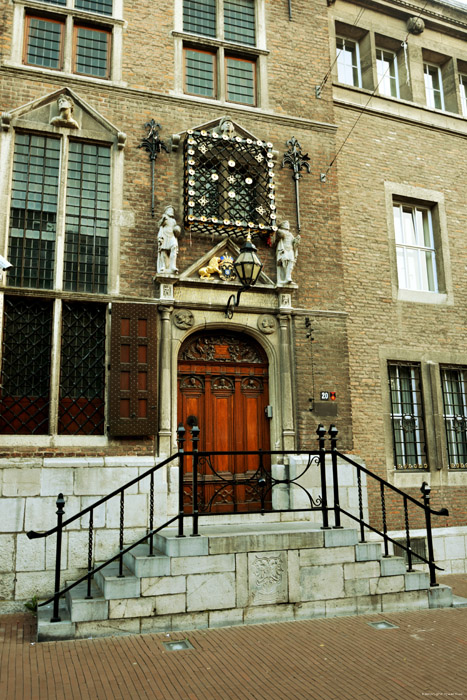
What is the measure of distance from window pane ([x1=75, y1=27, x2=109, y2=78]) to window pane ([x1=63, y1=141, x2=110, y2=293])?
4.72ft

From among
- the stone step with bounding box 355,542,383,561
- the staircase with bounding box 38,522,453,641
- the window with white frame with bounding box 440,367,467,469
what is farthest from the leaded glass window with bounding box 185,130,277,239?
the stone step with bounding box 355,542,383,561

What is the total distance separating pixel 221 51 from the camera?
11.0 meters

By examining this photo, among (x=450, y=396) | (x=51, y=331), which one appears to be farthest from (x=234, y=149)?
(x=450, y=396)

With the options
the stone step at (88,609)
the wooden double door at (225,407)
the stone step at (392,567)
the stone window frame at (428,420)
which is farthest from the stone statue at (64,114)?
the stone step at (392,567)

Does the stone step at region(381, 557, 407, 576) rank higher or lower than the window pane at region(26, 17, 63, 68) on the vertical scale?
lower

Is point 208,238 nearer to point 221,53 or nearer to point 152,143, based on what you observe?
Answer: point 152,143

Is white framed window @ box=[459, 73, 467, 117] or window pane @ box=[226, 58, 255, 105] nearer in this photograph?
window pane @ box=[226, 58, 255, 105]

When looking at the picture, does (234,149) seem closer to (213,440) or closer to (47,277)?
(47,277)

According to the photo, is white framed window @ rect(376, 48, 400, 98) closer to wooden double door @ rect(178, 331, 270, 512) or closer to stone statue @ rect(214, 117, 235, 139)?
stone statue @ rect(214, 117, 235, 139)

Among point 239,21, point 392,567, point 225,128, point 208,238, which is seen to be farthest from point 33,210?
point 392,567

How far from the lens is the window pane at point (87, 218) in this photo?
9.30 m

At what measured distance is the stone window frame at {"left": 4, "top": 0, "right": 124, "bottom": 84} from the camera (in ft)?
31.7

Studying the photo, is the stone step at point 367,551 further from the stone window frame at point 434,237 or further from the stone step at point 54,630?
the stone window frame at point 434,237

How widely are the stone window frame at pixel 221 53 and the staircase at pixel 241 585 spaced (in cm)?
775
